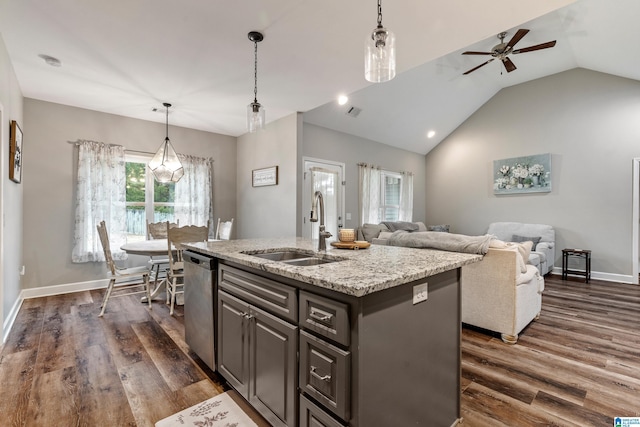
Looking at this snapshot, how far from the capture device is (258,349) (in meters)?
1.59

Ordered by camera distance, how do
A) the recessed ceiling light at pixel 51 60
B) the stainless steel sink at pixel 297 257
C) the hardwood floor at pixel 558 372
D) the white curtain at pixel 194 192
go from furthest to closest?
the white curtain at pixel 194 192 < the recessed ceiling light at pixel 51 60 < the stainless steel sink at pixel 297 257 < the hardwood floor at pixel 558 372

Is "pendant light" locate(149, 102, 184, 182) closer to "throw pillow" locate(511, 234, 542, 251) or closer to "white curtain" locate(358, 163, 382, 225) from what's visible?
"white curtain" locate(358, 163, 382, 225)

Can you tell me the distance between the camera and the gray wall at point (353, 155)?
5445mm

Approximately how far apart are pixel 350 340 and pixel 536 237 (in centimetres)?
597

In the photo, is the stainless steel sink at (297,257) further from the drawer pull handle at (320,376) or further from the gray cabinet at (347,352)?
the drawer pull handle at (320,376)

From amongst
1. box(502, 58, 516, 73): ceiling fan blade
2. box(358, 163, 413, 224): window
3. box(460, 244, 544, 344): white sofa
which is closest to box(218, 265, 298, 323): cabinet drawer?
box(460, 244, 544, 344): white sofa

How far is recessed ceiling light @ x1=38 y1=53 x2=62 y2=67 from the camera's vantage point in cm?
289

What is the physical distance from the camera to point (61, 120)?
13.7ft

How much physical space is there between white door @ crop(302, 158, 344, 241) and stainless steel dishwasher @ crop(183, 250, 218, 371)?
279cm

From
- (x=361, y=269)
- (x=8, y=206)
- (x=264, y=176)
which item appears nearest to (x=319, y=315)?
(x=361, y=269)

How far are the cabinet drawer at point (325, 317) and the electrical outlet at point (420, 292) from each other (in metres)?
0.39

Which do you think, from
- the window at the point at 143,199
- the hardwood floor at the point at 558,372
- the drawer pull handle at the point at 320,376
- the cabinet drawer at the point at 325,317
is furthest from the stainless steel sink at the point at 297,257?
the window at the point at 143,199

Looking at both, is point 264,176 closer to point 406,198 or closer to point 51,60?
point 51,60

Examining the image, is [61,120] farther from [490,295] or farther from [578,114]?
[578,114]
